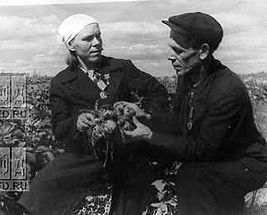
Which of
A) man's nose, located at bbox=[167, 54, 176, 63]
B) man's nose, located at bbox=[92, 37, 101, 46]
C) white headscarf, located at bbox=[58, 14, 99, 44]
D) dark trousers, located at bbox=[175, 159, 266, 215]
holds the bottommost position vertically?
dark trousers, located at bbox=[175, 159, 266, 215]

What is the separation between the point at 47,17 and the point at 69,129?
43 centimetres

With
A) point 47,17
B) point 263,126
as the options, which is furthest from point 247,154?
point 47,17

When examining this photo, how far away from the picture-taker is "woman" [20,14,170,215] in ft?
8.01

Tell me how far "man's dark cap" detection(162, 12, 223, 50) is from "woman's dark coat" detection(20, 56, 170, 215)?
0.22 m

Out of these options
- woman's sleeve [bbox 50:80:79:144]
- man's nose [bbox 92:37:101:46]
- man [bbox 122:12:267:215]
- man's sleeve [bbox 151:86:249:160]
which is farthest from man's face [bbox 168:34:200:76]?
woman's sleeve [bbox 50:80:79:144]

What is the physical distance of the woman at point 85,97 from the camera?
2441mm

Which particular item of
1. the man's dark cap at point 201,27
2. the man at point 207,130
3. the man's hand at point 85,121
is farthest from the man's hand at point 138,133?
the man's dark cap at point 201,27

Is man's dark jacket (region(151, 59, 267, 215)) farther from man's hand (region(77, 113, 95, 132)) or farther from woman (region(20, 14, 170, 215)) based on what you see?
man's hand (region(77, 113, 95, 132))

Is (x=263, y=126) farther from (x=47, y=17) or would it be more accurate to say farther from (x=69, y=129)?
(x=47, y=17)

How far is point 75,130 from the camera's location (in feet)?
8.05

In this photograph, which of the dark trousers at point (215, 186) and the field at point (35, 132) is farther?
the field at point (35, 132)

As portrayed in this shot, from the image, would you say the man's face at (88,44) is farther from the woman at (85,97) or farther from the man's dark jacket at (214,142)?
the man's dark jacket at (214,142)

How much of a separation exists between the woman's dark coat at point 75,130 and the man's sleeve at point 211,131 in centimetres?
15

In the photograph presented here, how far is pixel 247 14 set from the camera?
2.39 m
